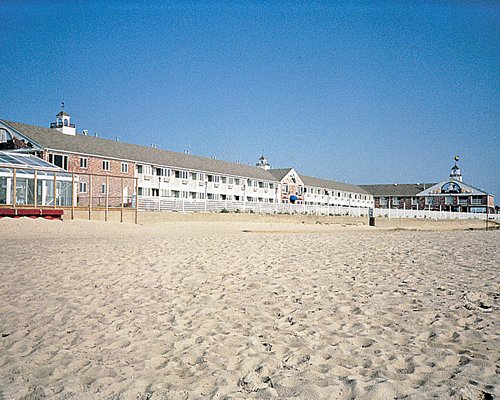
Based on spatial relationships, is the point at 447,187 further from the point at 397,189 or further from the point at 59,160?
the point at 59,160

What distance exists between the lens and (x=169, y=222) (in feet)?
84.8

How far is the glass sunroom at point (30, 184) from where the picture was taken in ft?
72.6

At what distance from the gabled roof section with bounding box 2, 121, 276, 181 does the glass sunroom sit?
10182 millimetres

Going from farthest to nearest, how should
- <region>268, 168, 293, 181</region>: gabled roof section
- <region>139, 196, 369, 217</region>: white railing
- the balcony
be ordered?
<region>268, 168, 293, 181</region>: gabled roof section < the balcony < <region>139, 196, 369, 217</region>: white railing

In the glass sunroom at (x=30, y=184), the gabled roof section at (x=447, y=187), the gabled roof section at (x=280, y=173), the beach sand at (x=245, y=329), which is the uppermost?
the gabled roof section at (x=280, y=173)

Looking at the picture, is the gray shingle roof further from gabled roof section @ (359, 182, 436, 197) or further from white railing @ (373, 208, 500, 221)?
white railing @ (373, 208, 500, 221)

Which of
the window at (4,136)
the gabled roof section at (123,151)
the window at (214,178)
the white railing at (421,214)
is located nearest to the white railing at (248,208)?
the white railing at (421,214)

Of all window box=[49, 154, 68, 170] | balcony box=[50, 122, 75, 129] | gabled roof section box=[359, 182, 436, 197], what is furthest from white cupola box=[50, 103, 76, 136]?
gabled roof section box=[359, 182, 436, 197]

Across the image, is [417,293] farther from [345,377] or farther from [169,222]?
[169,222]

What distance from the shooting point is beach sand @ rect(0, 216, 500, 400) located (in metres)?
4.01

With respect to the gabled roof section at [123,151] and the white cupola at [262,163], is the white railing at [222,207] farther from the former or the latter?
the white cupola at [262,163]

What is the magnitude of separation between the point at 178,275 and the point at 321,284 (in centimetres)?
262

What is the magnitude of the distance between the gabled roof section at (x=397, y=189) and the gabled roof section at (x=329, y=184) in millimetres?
2918

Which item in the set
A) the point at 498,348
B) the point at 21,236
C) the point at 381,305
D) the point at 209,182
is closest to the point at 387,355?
the point at 498,348
